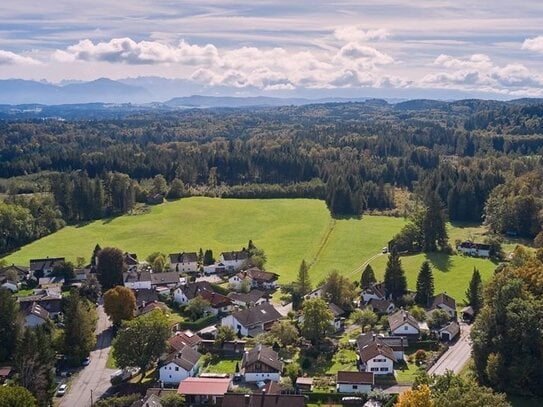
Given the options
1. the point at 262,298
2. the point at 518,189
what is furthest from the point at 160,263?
the point at 518,189

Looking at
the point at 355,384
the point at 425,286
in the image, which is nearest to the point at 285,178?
the point at 425,286

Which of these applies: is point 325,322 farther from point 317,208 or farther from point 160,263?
point 317,208

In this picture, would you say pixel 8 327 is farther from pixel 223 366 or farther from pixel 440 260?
pixel 440 260

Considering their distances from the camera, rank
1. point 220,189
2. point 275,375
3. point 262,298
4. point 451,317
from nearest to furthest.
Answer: point 275,375 → point 451,317 → point 262,298 → point 220,189

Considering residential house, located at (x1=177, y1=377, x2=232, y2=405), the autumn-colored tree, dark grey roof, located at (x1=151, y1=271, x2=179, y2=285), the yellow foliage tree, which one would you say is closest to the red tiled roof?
residential house, located at (x1=177, y1=377, x2=232, y2=405)

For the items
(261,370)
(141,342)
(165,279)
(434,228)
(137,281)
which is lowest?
(165,279)

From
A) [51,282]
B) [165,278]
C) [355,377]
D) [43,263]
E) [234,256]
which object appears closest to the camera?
[355,377]

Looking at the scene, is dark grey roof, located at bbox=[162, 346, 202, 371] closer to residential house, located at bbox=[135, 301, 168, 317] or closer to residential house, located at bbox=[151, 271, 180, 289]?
residential house, located at bbox=[135, 301, 168, 317]

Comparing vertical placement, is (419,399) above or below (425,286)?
above
